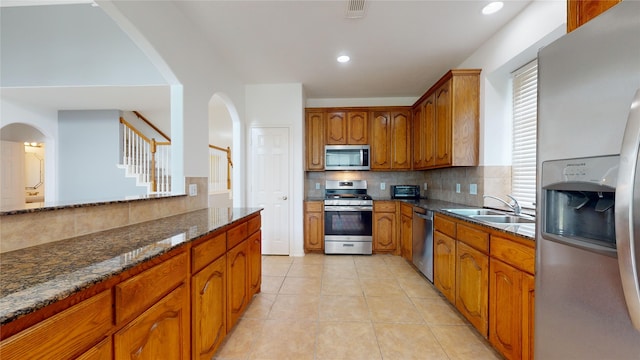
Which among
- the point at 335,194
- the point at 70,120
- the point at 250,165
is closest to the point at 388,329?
the point at 335,194

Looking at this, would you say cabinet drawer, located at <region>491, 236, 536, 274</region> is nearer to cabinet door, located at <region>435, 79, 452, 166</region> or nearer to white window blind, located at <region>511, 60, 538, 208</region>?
white window blind, located at <region>511, 60, 538, 208</region>

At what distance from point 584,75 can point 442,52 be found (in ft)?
7.61

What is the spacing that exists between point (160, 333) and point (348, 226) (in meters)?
2.89

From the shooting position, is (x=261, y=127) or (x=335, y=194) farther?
(x=335, y=194)

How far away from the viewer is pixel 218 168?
5.57 metres

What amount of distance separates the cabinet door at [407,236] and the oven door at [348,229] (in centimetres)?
46

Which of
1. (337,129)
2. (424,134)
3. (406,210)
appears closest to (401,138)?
(424,134)

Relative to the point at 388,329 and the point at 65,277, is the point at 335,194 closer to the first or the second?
the point at 388,329

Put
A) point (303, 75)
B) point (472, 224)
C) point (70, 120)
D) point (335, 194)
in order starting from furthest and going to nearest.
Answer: point (70, 120) → point (335, 194) → point (303, 75) → point (472, 224)

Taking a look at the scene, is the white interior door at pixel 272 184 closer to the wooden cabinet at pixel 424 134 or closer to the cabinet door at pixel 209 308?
the wooden cabinet at pixel 424 134

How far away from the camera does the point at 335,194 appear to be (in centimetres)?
418

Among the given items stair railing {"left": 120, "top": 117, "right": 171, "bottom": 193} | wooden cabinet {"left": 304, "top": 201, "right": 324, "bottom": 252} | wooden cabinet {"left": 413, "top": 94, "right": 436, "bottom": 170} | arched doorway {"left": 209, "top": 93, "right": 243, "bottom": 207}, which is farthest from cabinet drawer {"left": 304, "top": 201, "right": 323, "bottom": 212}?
stair railing {"left": 120, "top": 117, "right": 171, "bottom": 193}

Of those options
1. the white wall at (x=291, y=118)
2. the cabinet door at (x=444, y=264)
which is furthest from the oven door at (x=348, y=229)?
the cabinet door at (x=444, y=264)

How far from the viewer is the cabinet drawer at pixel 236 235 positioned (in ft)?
5.65
